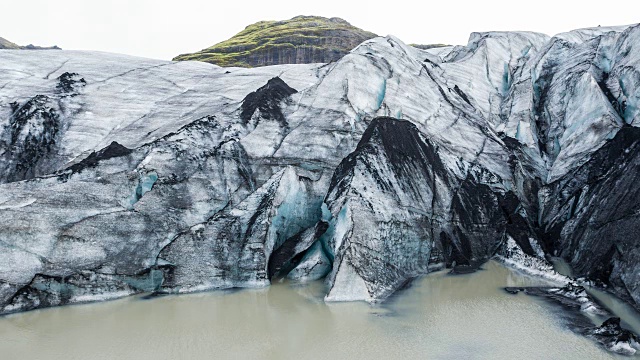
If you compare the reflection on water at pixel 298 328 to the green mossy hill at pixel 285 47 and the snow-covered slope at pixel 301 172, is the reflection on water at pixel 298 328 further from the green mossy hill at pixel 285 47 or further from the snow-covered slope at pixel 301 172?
the green mossy hill at pixel 285 47

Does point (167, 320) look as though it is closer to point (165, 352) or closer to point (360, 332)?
point (165, 352)

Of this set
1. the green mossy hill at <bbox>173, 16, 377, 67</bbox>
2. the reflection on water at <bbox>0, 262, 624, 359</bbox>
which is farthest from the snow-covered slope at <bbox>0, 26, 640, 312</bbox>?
the green mossy hill at <bbox>173, 16, 377, 67</bbox>

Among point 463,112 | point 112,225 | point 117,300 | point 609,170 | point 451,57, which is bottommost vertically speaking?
point 117,300

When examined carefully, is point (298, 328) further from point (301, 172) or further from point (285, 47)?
point (285, 47)

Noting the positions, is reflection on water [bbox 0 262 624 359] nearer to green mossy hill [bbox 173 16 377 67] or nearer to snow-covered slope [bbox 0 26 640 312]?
snow-covered slope [bbox 0 26 640 312]

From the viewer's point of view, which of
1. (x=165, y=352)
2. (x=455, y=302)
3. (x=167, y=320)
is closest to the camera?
(x=165, y=352)

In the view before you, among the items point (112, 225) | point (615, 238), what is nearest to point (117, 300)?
point (112, 225)
